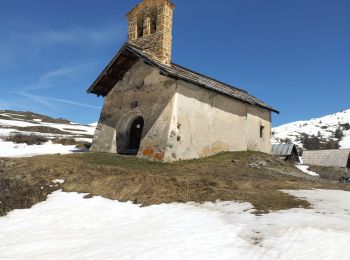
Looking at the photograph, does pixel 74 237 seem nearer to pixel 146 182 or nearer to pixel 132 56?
pixel 146 182

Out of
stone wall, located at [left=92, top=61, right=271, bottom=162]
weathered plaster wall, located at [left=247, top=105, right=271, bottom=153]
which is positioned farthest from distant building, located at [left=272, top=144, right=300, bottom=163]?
stone wall, located at [left=92, top=61, right=271, bottom=162]

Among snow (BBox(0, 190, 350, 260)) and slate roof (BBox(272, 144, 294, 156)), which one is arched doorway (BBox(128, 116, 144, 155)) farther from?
slate roof (BBox(272, 144, 294, 156))

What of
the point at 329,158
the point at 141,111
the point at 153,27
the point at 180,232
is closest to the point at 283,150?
the point at 329,158

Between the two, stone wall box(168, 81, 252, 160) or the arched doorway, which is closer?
stone wall box(168, 81, 252, 160)

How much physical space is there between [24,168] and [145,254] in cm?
1048

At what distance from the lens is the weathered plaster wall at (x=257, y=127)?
82.5ft

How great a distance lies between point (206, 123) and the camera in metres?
21.1

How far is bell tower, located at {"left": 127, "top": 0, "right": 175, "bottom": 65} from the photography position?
21.0 m

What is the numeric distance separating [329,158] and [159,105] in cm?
4177

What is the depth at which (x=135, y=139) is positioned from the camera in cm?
2259

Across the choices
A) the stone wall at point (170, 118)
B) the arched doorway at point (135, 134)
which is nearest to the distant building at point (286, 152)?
the stone wall at point (170, 118)

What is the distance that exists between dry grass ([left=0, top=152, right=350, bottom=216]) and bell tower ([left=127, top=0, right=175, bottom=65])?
269 inches

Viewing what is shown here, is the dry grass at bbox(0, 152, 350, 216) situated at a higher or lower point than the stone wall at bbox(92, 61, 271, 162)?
lower

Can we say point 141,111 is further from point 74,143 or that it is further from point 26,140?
point 26,140
